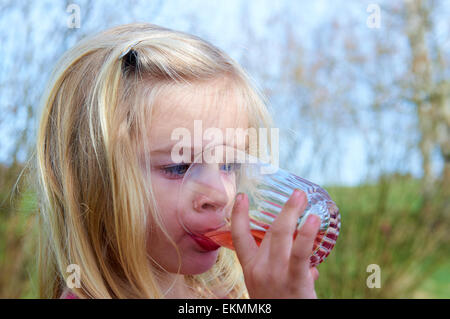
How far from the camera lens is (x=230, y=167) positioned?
83 cm

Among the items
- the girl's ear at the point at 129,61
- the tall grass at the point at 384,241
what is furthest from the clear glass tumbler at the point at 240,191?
the tall grass at the point at 384,241

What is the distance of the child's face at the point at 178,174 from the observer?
815mm

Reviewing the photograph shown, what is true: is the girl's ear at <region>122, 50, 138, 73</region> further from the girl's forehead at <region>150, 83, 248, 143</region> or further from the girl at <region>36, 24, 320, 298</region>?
the girl's forehead at <region>150, 83, 248, 143</region>

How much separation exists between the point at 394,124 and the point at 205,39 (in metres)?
1.37

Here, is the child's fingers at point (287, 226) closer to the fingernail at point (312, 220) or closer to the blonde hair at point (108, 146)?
the fingernail at point (312, 220)

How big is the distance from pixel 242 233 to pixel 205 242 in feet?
0.47

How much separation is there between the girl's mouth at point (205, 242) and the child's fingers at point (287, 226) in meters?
0.19

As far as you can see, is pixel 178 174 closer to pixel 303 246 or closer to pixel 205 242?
pixel 205 242

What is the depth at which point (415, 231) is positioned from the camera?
91.0 inches

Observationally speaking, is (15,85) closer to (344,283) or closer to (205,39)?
(205,39)

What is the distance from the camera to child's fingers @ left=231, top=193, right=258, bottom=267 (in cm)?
72

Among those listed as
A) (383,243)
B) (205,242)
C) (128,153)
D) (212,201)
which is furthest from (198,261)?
(383,243)

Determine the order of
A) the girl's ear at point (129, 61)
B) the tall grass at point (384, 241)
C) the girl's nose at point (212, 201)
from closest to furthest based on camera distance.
A: the girl's nose at point (212, 201) → the girl's ear at point (129, 61) → the tall grass at point (384, 241)

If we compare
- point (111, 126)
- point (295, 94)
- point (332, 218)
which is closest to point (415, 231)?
point (295, 94)
